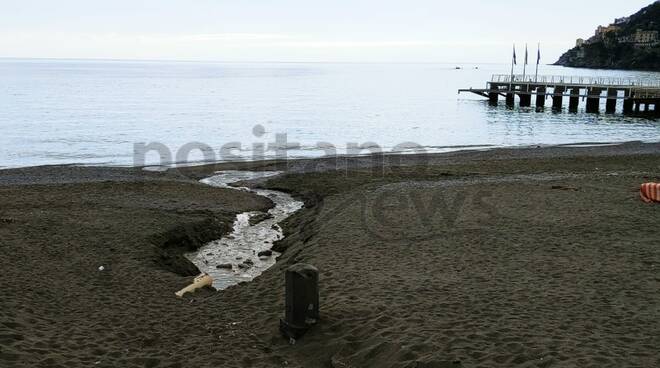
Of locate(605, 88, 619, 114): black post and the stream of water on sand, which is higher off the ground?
locate(605, 88, 619, 114): black post

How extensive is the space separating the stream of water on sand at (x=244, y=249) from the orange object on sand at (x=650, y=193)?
33.0 ft

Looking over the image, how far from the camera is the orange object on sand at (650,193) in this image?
15883mm

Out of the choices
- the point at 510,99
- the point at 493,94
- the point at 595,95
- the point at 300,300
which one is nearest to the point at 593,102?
the point at 595,95

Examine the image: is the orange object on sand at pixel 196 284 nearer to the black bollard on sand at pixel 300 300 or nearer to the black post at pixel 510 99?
the black bollard on sand at pixel 300 300

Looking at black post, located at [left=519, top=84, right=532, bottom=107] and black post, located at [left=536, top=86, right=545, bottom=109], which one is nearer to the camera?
black post, located at [left=536, top=86, right=545, bottom=109]

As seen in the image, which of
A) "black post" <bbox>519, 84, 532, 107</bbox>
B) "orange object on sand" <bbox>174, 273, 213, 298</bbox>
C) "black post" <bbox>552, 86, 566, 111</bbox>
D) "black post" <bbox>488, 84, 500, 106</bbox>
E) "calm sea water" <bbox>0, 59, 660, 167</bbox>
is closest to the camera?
"orange object on sand" <bbox>174, 273, 213, 298</bbox>

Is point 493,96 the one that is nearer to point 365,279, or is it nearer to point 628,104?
point 628,104

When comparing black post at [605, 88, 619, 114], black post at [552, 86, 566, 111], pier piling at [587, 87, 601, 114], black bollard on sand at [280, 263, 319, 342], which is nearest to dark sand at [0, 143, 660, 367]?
black bollard on sand at [280, 263, 319, 342]

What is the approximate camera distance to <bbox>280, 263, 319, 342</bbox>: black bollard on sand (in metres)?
7.53

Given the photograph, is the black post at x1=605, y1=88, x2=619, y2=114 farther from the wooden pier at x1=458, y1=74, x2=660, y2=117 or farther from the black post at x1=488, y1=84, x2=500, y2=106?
the black post at x1=488, y1=84, x2=500, y2=106

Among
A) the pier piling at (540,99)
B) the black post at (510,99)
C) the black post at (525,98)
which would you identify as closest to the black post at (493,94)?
the black post at (510,99)

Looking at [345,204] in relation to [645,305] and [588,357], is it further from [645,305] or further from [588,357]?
[588,357]

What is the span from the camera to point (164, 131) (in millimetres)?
47500

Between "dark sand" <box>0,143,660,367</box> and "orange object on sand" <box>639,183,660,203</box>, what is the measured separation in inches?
11.6
